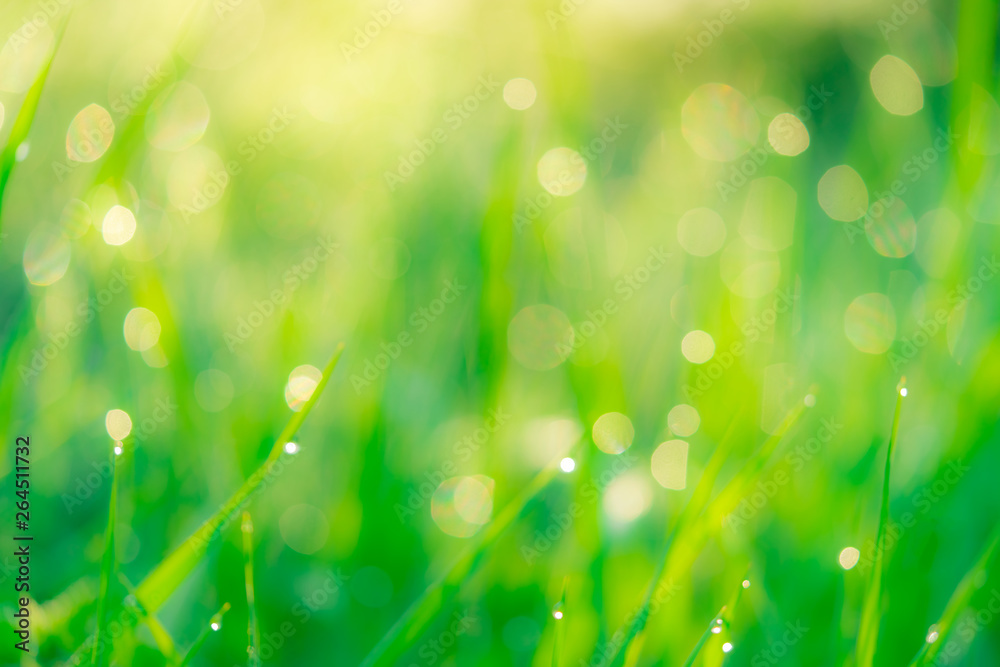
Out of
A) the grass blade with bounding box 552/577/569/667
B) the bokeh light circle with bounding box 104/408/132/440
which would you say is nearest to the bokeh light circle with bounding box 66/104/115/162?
the bokeh light circle with bounding box 104/408/132/440

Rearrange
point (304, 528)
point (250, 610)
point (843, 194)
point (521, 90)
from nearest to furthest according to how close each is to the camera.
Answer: point (250, 610), point (304, 528), point (843, 194), point (521, 90)

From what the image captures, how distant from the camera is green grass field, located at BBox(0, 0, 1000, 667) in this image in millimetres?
619

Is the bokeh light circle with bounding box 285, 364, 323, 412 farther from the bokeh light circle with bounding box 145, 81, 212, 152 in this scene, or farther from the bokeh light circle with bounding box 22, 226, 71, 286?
the bokeh light circle with bounding box 145, 81, 212, 152

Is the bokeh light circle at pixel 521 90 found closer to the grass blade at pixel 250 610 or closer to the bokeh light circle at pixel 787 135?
the bokeh light circle at pixel 787 135

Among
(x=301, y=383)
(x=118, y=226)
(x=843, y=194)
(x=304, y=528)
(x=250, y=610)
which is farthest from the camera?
(x=843, y=194)

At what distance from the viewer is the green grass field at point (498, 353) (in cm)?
62

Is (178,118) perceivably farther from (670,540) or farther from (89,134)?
(670,540)

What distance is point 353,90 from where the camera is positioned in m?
1.43

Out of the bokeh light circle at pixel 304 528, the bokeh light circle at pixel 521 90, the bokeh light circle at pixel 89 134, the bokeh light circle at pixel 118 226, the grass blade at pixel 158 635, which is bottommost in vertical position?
the grass blade at pixel 158 635

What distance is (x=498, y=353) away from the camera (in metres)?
0.79

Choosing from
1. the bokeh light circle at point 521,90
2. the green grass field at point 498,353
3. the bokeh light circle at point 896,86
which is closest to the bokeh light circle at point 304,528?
the green grass field at point 498,353

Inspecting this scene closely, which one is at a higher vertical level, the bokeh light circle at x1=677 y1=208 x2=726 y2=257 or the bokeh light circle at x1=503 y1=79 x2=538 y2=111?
the bokeh light circle at x1=503 y1=79 x2=538 y2=111

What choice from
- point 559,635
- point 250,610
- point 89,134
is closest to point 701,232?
point 559,635

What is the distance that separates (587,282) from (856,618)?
529 millimetres
